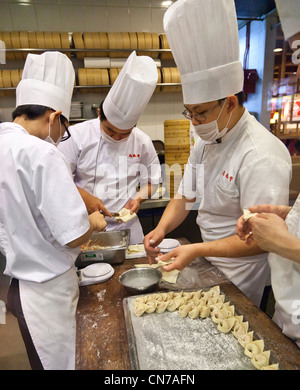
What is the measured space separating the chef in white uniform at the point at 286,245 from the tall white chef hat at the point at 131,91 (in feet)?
3.45

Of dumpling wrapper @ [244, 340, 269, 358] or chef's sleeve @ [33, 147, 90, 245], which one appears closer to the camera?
dumpling wrapper @ [244, 340, 269, 358]

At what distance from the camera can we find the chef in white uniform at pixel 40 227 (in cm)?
112

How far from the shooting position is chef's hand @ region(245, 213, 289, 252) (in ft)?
2.95

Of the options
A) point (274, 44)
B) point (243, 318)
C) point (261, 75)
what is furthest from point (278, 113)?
point (243, 318)

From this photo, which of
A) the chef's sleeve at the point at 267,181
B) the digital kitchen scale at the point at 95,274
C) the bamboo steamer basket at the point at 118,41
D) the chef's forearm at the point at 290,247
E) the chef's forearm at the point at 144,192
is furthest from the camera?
the bamboo steamer basket at the point at 118,41

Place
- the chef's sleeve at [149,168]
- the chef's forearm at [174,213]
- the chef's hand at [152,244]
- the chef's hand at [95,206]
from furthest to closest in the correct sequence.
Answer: the chef's sleeve at [149,168] → the chef's hand at [95,206] → the chef's forearm at [174,213] → the chef's hand at [152,244]

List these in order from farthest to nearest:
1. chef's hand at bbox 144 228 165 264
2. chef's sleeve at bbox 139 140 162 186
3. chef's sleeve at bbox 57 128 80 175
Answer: chef's sleeve at bbox 139 140 162 186 → chef's sleeve at bbox 57 128 80 175 → chef's hand at bbox 144 228 165 264

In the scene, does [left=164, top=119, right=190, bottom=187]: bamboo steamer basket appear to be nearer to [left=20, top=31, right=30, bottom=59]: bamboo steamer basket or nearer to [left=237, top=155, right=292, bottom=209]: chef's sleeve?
[left=237, top=155, right=292, bottom=209]: chef's sleeve

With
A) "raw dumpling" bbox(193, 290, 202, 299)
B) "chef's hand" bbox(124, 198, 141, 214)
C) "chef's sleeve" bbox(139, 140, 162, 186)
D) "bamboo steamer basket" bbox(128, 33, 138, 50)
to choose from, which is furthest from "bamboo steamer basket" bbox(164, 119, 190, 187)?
"raw dumpling" bbox(193, 290, 202, 299)

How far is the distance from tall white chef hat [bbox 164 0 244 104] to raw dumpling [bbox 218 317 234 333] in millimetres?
1030

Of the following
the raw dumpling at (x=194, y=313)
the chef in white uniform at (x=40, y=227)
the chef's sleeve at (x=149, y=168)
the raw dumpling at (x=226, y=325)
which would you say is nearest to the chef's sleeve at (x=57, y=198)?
the chef in white uniform at (x=40, y=227)

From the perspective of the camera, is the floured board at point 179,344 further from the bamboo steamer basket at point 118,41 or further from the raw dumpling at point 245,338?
the bamboo steamer basket at point 118,41

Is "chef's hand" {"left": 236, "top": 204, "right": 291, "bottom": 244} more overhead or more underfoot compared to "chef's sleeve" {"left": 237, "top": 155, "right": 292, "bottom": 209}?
more underfoot
